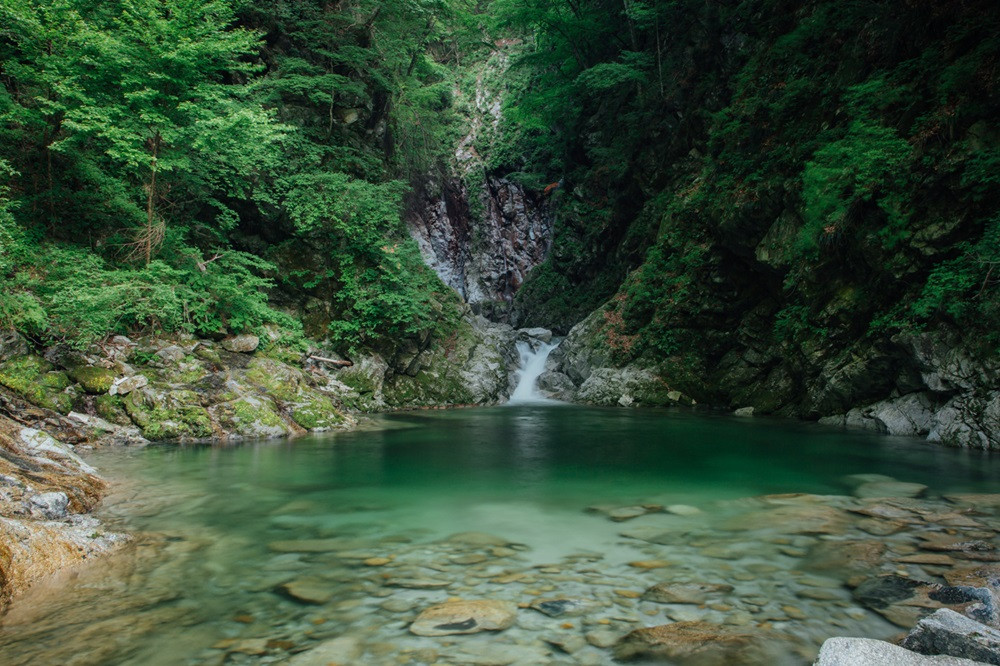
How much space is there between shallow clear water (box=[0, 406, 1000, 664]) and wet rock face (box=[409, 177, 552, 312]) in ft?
72.5

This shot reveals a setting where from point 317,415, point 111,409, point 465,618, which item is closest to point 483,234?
point 317,415

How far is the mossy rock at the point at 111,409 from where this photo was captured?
7.91m

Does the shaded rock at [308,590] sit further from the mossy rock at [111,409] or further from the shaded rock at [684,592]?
the mossy rock at [111,409]

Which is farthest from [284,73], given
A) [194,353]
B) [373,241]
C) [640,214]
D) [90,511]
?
[90,511]

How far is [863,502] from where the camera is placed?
16.9ft

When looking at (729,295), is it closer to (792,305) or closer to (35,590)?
(792,305)

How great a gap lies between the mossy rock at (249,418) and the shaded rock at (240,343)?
156 cm

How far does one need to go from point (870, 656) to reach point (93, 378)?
9566 millimetres

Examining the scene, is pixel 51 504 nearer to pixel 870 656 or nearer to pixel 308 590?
pixel 308 590

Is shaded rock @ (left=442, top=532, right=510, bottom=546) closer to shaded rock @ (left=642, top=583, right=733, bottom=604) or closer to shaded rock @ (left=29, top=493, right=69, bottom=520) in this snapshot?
shaded rock @ (left=642, top=583, right=733, bottom=604)

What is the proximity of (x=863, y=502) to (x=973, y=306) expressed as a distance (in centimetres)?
517

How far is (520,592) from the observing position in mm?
3201

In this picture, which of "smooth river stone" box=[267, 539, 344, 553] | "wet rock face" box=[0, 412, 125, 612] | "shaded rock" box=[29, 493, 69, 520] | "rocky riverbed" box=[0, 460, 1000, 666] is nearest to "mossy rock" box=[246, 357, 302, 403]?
"wet rock face" box=[0, 412, 125, 612]

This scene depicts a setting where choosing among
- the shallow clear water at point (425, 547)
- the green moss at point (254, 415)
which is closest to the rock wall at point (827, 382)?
the shallow clear water at point (425, 547)
